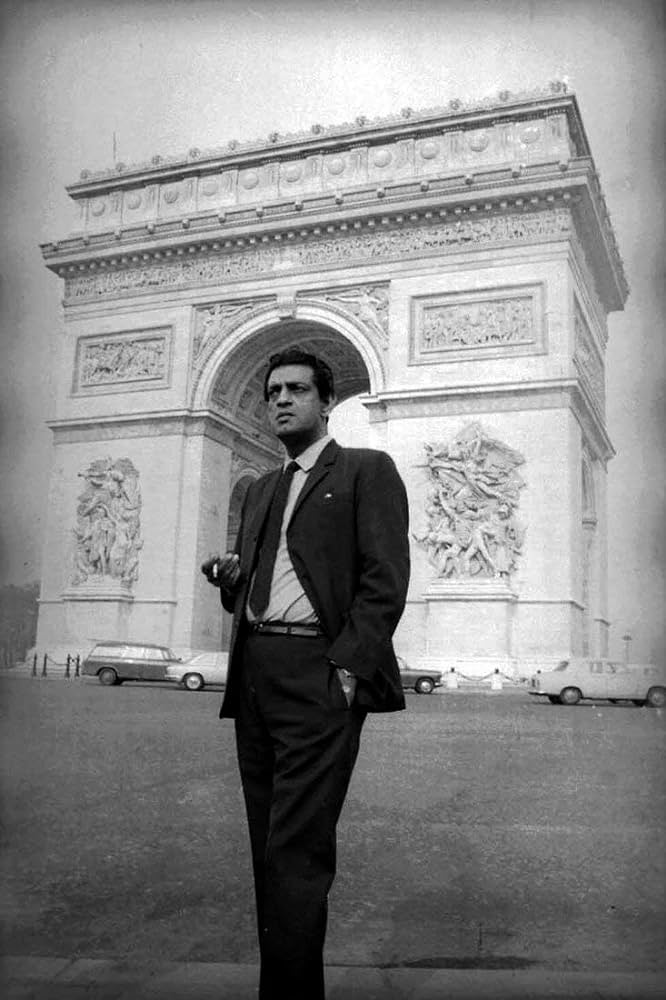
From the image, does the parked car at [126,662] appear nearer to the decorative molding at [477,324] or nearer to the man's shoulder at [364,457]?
the decorative molding at [477,324]

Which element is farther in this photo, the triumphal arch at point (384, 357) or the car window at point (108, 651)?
the triumphal arch at point (384, 357)

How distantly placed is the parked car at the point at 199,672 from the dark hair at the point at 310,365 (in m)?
11.4

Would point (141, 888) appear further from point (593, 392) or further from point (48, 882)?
point (593, 392)

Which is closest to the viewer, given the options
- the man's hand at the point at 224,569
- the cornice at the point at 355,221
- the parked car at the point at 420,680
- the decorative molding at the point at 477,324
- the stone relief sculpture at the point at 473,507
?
the man's hand at the point at 224,569

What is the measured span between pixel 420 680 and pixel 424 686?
0.12m

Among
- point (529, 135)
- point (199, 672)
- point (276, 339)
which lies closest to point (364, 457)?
point (199, 672)

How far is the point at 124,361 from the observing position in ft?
64.8

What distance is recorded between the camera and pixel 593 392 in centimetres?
1841

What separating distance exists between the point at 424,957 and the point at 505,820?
5.57ft

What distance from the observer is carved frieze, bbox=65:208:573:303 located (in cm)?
1744

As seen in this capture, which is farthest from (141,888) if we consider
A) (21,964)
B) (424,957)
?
(424,957)

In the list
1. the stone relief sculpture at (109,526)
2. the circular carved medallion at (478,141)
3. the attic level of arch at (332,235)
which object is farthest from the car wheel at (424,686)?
the circular carved medallion at (478,141)

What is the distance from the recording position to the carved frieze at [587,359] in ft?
57.1

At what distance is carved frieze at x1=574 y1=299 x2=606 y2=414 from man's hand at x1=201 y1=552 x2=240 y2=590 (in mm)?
15567
